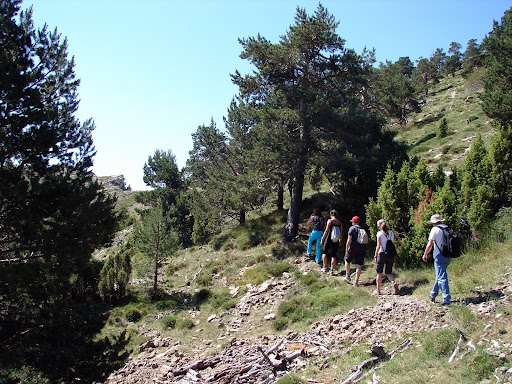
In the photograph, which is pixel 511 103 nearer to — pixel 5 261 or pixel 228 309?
pixel 228 309

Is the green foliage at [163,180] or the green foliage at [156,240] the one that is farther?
the green foliage at [163,180]

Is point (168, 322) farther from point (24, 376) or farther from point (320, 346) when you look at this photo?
point (320, 346)

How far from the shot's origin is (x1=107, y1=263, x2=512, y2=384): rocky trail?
6.75 meters

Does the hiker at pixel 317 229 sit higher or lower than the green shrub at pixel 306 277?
higher

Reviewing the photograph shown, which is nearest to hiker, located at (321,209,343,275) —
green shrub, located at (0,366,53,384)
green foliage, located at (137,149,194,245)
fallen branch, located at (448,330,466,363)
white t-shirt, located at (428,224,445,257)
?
white t-shirt, located at (428,224,445,257)

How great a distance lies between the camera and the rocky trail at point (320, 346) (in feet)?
22.1

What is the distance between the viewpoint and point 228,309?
12.6 metres

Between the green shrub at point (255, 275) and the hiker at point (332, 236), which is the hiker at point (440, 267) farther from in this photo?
the green shrub at point (255, 275)

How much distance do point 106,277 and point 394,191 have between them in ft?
42.2

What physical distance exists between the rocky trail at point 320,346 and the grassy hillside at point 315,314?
34mm

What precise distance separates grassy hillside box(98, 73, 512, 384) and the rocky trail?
3 centimetres


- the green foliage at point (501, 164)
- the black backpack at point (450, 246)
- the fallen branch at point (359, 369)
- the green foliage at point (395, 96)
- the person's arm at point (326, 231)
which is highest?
the green foliage at point (395, 96)

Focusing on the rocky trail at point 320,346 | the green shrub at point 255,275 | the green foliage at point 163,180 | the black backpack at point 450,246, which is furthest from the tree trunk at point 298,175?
the green foliage at point 163,180

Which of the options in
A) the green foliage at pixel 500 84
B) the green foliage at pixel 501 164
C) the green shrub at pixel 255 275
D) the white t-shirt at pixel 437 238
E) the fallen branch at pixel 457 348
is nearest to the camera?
the fallen branch at pixel 457 348
